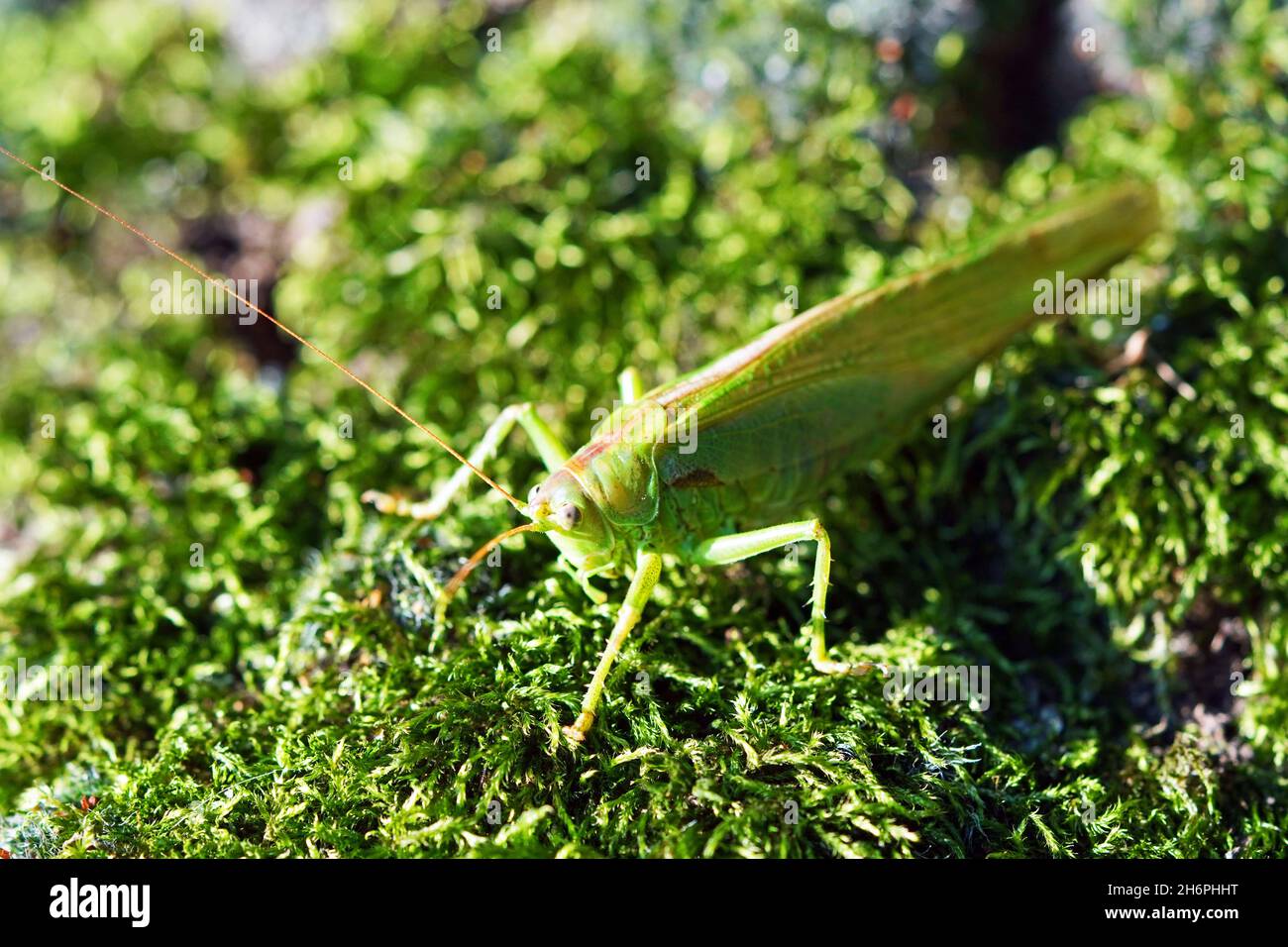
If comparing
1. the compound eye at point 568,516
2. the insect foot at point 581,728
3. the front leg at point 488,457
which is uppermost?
the front leg at point 488,457

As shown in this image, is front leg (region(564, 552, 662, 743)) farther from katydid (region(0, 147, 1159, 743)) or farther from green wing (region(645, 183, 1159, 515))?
green wing (region(645, 183, 1159, 515))

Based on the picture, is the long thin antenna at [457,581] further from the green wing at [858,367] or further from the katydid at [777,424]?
the green wing at [858,367]

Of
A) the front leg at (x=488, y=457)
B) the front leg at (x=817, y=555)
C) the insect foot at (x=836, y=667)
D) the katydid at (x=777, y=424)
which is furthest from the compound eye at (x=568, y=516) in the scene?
the insect foot at (x=836, y=667)

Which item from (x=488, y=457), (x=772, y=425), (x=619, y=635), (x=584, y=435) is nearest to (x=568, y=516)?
(x=619, y=635)

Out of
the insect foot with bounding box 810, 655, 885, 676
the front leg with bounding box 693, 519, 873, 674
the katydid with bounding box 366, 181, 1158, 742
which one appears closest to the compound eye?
the katydid with bounding box 366, 181, 1158, 742
